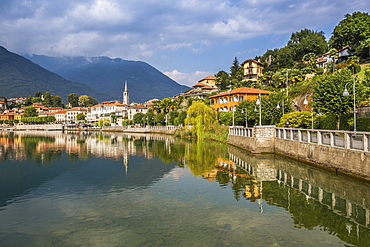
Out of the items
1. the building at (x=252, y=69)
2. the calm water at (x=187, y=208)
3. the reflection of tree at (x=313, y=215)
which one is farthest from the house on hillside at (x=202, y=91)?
the reflection of tree at (x=313, y=215)

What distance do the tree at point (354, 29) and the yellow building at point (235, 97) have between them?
89.5 feet

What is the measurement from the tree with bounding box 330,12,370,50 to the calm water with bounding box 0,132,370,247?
220 ft

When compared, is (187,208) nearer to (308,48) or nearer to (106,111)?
(308,48)

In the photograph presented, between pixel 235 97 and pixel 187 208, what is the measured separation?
67.3 m

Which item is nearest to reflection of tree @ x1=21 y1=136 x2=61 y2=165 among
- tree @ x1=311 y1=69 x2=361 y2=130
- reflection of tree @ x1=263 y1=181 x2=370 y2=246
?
reflection of tree @ x1=263 y1=181 x2=370 y2=246

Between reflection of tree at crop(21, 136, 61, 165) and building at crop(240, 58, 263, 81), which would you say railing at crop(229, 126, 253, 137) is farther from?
building at crop(240, 58, 263, 81)

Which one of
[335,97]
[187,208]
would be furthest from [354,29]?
[187,208]

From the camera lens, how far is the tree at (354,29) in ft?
250

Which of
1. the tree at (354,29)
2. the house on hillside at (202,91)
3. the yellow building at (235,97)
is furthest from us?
the house on hillside at (202,91)

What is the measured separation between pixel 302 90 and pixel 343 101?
28351mm

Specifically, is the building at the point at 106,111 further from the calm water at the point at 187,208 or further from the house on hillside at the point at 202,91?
the calm water at the point at 187,208

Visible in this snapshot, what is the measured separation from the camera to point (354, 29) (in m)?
77.9

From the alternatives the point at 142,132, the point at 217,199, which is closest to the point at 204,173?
the point at 217,199

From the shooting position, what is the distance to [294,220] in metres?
13.4
